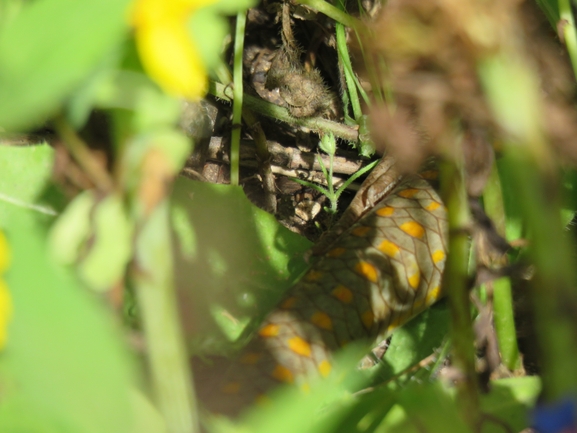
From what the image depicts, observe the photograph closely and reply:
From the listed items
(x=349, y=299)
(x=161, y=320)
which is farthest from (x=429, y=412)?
(x=349, y=299)

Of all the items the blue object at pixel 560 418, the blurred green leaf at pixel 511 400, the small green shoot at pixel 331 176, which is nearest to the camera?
the blue object at pixel 560 418

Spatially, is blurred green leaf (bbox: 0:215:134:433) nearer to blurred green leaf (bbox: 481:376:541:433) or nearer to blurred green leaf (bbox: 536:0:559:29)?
blurred green leaf (bbox: 481:376:541:433)

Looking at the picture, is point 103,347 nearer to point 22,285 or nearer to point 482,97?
point 22,285

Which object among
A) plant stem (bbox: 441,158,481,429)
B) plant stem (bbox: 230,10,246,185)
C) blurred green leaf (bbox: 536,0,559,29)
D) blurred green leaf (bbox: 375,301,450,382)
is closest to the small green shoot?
plant stem (bbox: 230,10,246,185)

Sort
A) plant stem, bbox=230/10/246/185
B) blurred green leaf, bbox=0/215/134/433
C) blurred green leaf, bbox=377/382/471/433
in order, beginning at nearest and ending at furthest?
blurred green leaf, bbox=0/215/134/433 → blurred green leaf, bbox=377/382/471/433 → plant stem, bbox=230/10/246/185

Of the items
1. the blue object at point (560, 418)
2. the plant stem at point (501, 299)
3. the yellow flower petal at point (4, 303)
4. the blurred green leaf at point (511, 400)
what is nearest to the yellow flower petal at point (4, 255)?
the yellow flower petal at point (4, 303)

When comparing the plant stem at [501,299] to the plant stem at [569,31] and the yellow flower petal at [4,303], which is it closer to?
the plant stem at [569,31]
